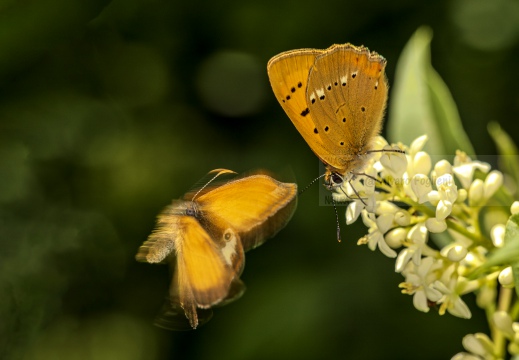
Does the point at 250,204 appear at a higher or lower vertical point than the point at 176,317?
higher

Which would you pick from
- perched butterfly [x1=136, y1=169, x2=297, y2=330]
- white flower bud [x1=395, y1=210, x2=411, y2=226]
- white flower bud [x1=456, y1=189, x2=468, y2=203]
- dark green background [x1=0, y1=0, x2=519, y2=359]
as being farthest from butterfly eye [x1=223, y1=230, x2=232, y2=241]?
dark green background [x1=0, y1=0, x2=519, y2=359]

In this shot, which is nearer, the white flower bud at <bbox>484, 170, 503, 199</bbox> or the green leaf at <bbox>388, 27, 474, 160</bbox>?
the white flower bud at <bbox>484, 170, 503, 199</bbox>

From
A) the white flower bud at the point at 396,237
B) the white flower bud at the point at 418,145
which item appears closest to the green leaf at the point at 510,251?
the white flower bud at the point at 396,237

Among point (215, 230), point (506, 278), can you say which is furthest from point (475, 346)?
point (215, 230)

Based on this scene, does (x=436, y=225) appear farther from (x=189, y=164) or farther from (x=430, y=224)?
(x=189, y=164)

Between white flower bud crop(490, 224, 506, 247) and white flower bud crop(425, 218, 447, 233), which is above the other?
white flower bud crop(425, 218, 447, 233)

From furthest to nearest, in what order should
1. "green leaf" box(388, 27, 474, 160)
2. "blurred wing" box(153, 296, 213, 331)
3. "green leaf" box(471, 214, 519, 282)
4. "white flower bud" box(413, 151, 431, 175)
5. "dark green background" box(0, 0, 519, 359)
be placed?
"dark green background" box(0, 0, 519, 359) → "green leaf" box(388, 27, 474, 160) → "blurred wing" box(153, 296, 213, 331) → "white flower bud" box(413, 151, 431, 175) → "green leaf" box(471, 214, 519, 282)

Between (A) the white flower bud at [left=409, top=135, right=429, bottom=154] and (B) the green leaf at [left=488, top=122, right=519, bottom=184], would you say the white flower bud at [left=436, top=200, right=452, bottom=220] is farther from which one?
(B) the green leaf at [left=488, top=122, right=519, bottom=184]
